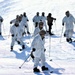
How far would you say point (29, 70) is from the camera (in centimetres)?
1329

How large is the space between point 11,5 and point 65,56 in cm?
2958

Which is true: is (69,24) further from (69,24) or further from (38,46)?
(38,46)

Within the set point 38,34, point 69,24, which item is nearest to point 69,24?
point 69,24

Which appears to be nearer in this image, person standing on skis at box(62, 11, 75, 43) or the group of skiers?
the group of skiers

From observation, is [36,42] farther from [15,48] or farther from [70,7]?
[70,7]

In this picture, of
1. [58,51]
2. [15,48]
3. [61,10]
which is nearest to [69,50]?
[58,51]

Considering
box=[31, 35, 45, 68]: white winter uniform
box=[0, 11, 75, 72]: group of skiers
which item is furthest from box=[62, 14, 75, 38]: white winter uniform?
box=[31, 35, 45, 68]: white winter uniform

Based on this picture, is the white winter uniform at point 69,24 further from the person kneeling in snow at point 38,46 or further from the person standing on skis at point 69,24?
the person kneeling in snow at point 38,46

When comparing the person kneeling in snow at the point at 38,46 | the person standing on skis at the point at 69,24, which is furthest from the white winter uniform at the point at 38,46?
the person standing on skis at the point at 69,24

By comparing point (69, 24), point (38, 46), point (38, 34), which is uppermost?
point (69, 24)

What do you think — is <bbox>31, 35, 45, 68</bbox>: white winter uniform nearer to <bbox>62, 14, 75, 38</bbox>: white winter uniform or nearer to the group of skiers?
the group of skiers

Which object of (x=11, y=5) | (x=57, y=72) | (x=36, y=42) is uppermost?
(x=11, y=5)

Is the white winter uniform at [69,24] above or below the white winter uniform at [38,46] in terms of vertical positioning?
above

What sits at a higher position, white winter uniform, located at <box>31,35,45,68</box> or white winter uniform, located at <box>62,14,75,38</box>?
white winter uniform, located at <box>62,14,75,38</box>
